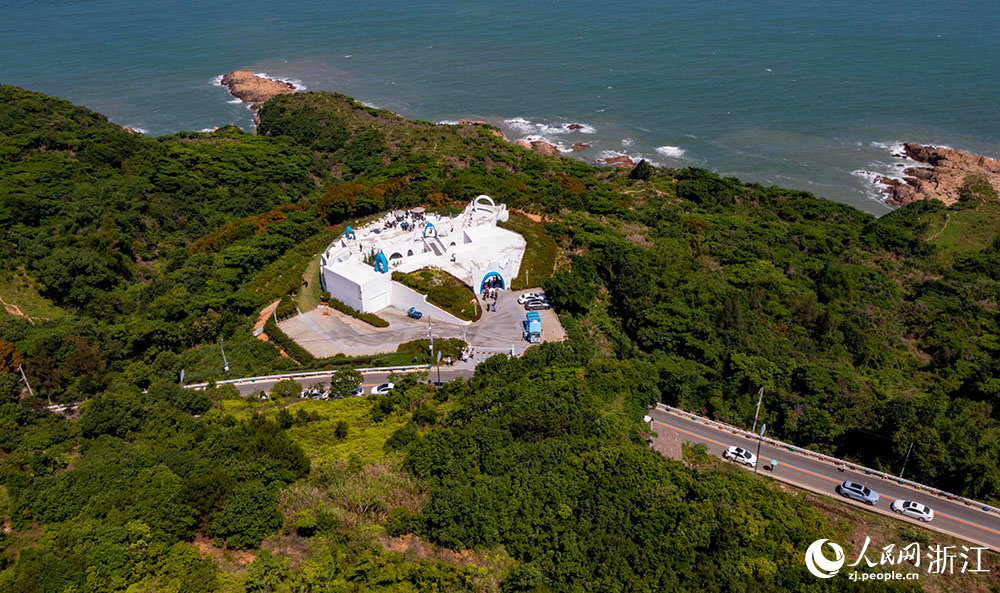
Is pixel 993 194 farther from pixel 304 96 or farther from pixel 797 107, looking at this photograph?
pixel 304 96

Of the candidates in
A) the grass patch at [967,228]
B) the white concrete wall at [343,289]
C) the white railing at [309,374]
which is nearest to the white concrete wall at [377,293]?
the white concrete wall at [343,289]

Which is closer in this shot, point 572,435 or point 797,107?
point 572,435

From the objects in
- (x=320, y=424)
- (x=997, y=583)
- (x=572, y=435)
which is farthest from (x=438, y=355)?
(x=997, y=583)

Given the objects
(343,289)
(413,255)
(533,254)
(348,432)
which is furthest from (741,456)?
(343,289)

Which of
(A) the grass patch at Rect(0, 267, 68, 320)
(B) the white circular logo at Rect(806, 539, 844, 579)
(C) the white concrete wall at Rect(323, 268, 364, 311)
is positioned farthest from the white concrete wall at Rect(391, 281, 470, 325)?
(A) the grass patch at Rect(0, 267, 68, 320)

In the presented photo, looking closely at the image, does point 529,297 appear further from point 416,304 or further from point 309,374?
point 309,374

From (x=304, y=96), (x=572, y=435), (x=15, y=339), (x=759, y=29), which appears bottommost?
(x=15, y=339)

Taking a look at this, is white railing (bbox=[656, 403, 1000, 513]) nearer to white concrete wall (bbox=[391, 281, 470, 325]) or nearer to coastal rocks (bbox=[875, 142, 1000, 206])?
white concrete wall (bbox=[391, 281, 470, 325])
